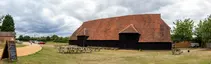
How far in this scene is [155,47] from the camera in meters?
55.7

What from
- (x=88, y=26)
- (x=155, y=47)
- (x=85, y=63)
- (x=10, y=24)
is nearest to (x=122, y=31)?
(x=155, y=47)

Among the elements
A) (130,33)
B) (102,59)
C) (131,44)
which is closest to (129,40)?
(131,44)

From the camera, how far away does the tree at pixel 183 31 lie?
246ft

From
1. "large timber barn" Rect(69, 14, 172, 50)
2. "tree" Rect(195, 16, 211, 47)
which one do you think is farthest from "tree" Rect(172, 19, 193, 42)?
"large timber barn" Rect(69, 14, 172, 50)

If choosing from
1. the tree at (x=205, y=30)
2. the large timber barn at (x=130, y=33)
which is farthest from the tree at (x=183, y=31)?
the large timber barn at (x=130, y=33)

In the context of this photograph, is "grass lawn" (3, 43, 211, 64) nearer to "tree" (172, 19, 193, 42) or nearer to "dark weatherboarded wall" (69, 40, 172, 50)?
"dark weatherboarded wall" (69, 40, 172, 50)

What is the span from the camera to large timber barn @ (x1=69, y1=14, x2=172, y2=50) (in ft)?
184

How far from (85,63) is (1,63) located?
7.62m

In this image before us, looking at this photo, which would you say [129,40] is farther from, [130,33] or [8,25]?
[8,25]

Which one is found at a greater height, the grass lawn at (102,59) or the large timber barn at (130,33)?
the large timber barn at (130,33)

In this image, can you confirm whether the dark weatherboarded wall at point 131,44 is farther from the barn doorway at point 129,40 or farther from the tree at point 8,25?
the tree at point 8,25

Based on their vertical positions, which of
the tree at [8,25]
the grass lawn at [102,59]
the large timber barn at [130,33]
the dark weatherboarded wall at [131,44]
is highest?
the tree at [8,25]

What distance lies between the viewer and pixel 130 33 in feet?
188

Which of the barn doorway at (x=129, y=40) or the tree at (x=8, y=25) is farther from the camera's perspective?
the tree at (x=8, y=25)
